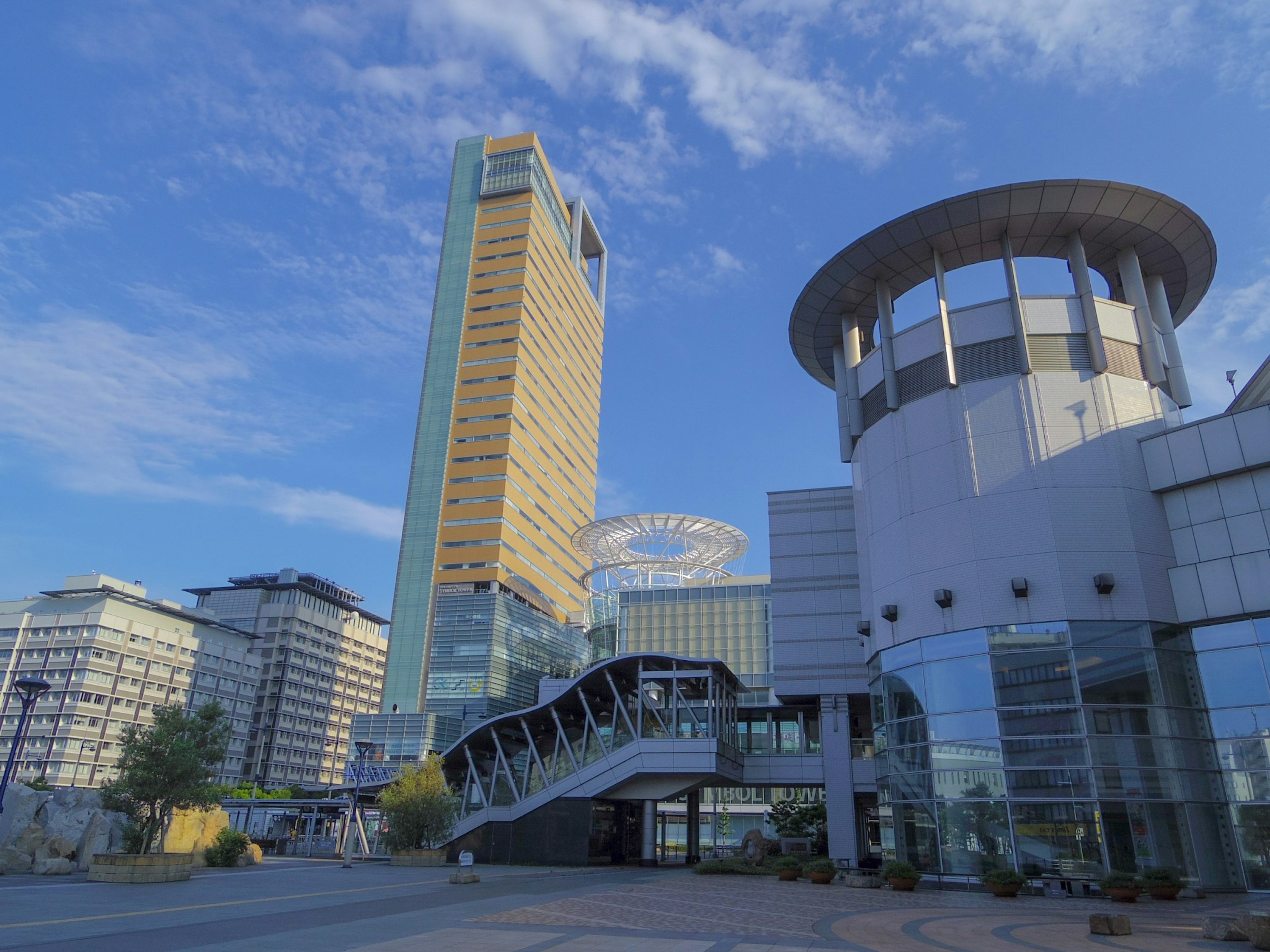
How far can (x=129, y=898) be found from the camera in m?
21.0

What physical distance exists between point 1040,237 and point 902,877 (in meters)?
28.2

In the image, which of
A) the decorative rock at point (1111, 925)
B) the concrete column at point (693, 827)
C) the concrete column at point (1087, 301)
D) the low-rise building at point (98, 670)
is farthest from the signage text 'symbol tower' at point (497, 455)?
the decorative rock at point (1111, 925)

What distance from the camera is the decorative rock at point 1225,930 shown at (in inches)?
632

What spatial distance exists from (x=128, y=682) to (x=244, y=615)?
3046 cm

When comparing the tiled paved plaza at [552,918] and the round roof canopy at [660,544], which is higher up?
the round roof canopy at [660,544]

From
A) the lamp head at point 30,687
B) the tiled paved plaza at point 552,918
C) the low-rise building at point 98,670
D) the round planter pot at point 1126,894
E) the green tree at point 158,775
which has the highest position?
the low-rise building at point 98,670

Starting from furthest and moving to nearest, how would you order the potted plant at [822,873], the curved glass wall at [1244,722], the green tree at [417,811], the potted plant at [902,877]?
the green tree at [417,811] < the potted plant at [822,873] < the potted plant at [902,877] < the curved glass wall at [1244,722]

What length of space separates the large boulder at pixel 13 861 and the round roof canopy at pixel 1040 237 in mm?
41309

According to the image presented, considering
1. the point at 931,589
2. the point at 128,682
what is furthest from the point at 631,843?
the point at 128,682

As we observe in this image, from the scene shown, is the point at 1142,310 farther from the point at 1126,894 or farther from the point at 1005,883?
the point at 1005,883

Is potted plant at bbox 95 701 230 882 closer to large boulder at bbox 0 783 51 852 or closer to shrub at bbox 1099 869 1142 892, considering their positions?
large boulder at bbox 0 783 51 852

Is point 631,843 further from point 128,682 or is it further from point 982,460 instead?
point 128,682

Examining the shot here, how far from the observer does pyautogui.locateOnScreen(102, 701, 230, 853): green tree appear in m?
27.9

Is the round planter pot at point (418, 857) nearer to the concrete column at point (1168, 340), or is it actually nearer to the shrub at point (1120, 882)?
the shrub at point (1120, 882)
